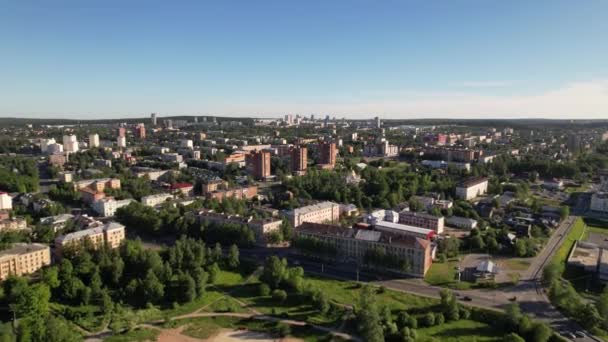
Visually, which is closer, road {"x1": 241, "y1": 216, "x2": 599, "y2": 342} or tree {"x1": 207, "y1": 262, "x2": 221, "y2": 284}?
road {"x1": 241, "y1": 216, "x2": 599, "y2": 342}

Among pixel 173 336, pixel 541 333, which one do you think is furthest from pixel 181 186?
pixel 541 333

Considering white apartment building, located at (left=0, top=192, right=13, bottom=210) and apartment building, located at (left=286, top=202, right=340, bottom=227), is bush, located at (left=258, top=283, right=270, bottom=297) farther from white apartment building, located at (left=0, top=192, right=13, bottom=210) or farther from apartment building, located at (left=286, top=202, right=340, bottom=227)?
white apartment building, located at (left=0, top=192, right=13, bottom=210)

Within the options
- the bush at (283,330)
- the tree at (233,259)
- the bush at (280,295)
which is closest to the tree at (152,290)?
the tree at (233,259)

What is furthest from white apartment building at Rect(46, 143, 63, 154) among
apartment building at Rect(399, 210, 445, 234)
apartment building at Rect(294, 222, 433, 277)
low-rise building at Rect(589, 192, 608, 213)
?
low-rise building at Rect(589, 192, 608, 213)

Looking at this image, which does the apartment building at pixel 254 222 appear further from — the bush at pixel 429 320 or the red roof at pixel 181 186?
the red roof at pixel 181 186

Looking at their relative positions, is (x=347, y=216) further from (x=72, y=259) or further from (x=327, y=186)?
(x=72, y=259)

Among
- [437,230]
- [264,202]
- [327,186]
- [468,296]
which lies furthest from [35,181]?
[468,296]
